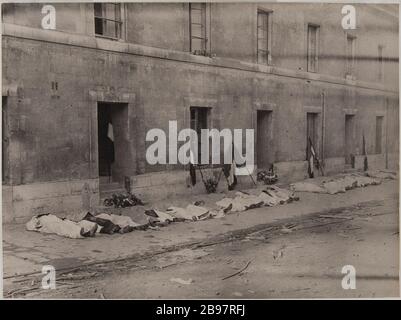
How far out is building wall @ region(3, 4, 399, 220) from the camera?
25.8 ft

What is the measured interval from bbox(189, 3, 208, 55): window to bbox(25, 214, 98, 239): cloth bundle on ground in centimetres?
481

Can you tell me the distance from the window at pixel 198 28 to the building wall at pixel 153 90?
0.74 ft

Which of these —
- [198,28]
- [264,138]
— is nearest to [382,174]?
[264,138]

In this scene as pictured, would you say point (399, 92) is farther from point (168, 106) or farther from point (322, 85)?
point (322, 85)

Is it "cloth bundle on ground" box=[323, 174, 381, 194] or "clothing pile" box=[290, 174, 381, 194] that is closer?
"clothing pile" box=[290, 174, 381, 194]

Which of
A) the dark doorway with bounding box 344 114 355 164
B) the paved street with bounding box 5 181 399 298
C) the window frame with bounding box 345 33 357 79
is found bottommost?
the paved street with bounding box 5 181 399 298

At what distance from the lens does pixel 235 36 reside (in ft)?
36.6

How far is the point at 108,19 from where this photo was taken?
29.6 feet

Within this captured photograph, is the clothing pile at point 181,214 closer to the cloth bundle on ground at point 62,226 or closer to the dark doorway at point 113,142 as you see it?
the dark doorway at point 113,142

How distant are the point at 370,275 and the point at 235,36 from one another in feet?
21.4

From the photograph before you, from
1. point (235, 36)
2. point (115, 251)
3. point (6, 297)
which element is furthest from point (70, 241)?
point (235, 36)

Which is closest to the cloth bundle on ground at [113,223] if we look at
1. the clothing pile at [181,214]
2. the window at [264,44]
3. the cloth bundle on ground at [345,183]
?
the clothing pile at [181,214]

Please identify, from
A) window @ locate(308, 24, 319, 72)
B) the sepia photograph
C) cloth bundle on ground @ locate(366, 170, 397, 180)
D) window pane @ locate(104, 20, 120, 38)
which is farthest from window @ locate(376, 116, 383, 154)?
window pane @ locate(104, 20, 120, 38)

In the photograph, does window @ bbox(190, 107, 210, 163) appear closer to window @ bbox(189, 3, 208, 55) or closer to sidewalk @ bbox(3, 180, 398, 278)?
window @ bbox(189, 3, 208, 55)
